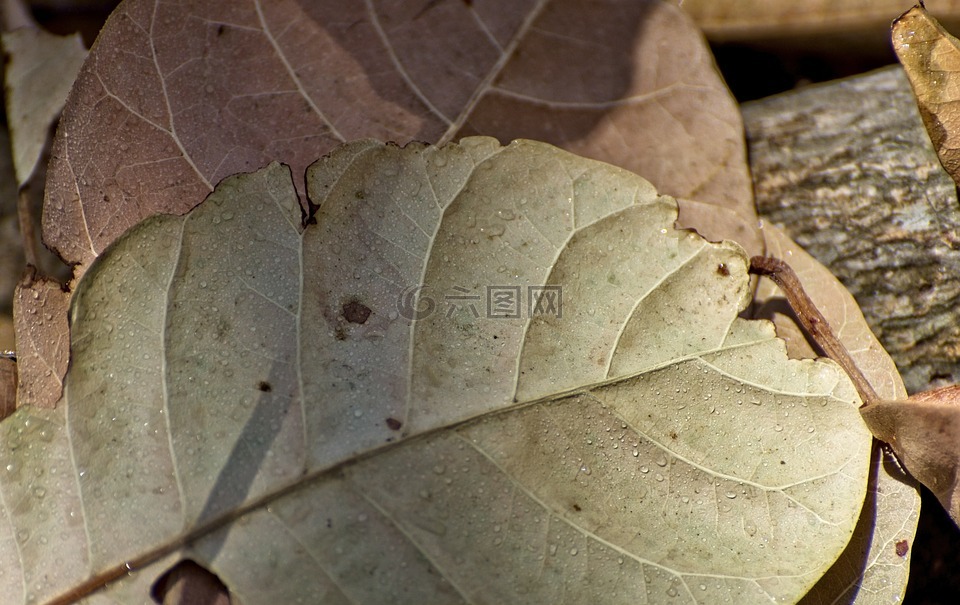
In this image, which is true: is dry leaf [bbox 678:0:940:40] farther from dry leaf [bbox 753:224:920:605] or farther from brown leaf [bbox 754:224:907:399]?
dry leaf [bbox 753:224:920:605]

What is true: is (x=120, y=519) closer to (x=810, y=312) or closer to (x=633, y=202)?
(x=633, y=202)

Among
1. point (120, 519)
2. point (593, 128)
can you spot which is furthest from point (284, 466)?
point (593, 128)

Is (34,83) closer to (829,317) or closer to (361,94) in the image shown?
(361,94)

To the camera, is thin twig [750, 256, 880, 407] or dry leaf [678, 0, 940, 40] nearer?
thin twig [750, 256, 880, 407]

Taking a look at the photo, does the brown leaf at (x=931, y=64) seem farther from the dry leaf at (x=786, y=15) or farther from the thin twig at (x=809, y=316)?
the dry leaf at (x=786, y=15)

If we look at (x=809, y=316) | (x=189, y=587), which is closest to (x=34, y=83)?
(x=189, y=587)

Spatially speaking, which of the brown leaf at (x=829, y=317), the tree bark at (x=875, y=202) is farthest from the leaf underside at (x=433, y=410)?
the tree bark at (x=875, y=202)

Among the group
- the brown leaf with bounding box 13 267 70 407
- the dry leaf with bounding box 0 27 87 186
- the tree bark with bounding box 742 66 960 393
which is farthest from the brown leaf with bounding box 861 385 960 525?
the dry leaf with bounding box 0 27 87 186
